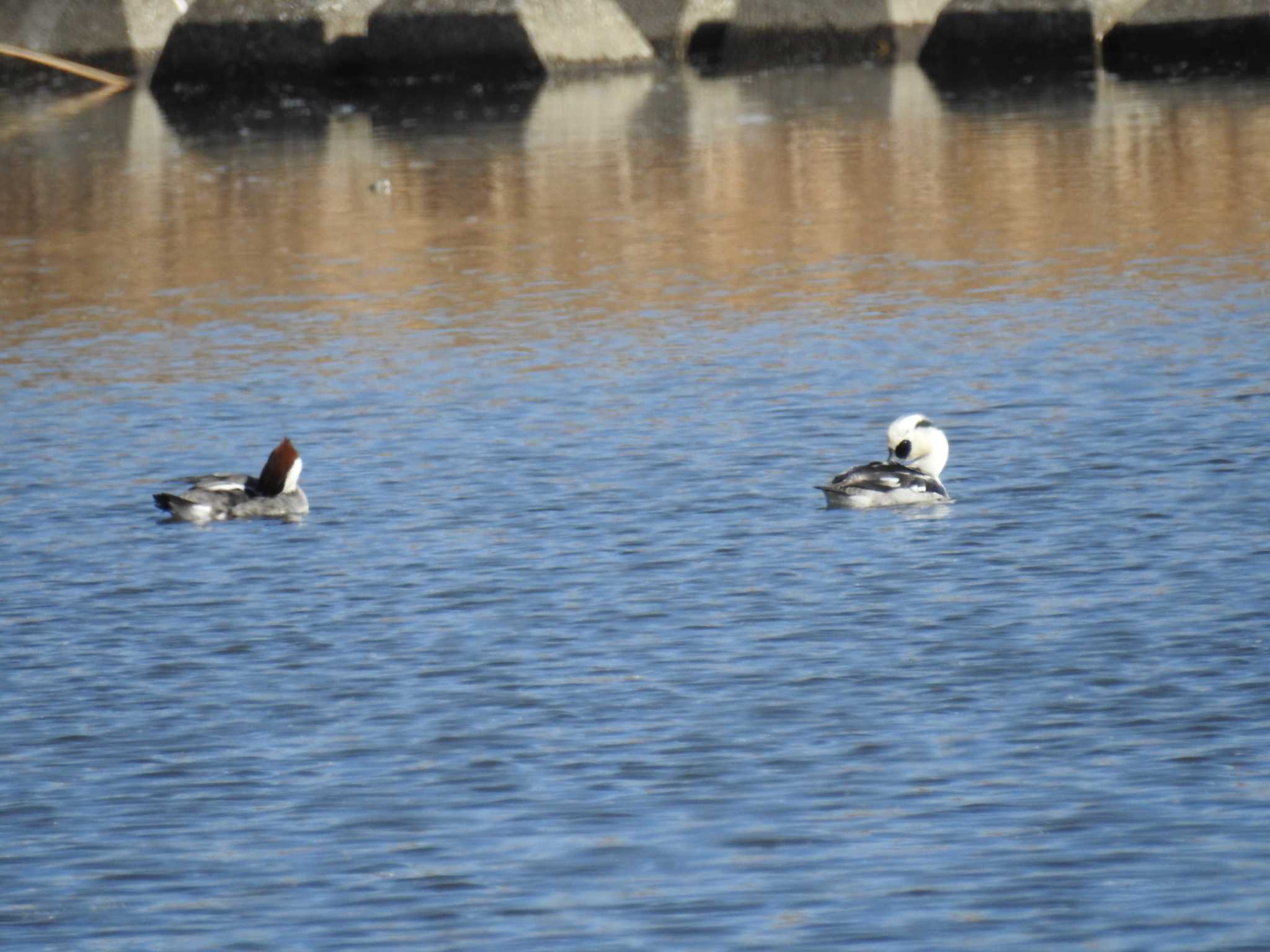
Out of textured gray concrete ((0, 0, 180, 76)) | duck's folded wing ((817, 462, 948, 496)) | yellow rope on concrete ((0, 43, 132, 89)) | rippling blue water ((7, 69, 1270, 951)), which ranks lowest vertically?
rippling blue water ((7, 69, 1270, 951))

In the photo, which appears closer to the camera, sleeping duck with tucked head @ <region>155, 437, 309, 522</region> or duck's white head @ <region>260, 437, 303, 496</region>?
duck's white head @ <region>260, 437, 303, 496</region>

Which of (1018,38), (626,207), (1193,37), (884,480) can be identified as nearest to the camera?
(884,480)

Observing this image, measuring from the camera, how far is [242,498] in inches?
519

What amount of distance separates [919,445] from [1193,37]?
2885cm

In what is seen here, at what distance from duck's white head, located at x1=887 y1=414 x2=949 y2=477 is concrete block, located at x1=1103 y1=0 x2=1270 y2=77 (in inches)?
1071

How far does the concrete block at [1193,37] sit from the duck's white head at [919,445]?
2720cm

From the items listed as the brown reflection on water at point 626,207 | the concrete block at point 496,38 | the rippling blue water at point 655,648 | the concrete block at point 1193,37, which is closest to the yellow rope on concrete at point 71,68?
the brown reflection on water at point 626,207

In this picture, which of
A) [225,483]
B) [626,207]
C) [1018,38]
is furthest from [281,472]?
[1018,38]

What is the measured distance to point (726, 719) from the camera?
9.34 meters

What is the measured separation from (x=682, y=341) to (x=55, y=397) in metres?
4.45

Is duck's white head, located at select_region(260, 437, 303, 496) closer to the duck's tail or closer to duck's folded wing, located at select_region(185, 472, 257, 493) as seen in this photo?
duck's folded wing, located at select_region(185, 472, 257, 493)

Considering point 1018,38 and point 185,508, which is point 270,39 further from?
point 185,508

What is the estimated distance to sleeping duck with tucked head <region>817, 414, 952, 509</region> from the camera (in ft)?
41.4

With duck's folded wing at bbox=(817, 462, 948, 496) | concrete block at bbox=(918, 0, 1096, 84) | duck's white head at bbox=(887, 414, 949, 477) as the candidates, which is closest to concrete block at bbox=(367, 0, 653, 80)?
concrete block at bbox=(918, 0, 1096, 84)
